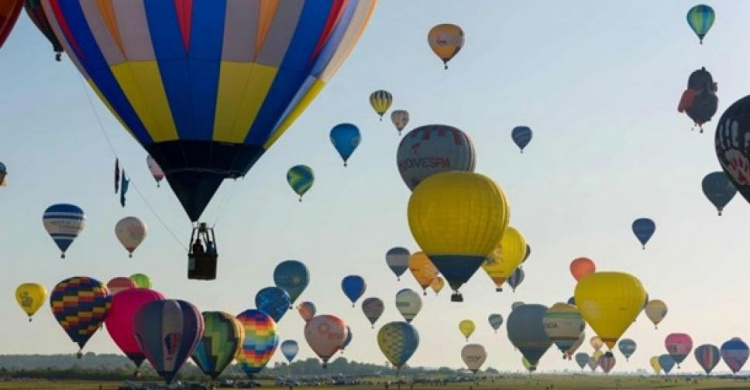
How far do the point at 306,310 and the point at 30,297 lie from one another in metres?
26.0

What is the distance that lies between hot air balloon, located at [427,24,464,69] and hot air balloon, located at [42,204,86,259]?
2208 centimetres

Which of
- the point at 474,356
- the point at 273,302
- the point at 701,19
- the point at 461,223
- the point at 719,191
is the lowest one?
the point at 474,356

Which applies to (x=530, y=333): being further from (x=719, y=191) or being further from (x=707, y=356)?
(x=707, y=356)

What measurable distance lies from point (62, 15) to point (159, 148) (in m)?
3.88

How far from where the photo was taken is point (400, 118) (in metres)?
77.3

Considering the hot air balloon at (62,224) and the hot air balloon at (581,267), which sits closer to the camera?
the hot air balloon at (62,224)

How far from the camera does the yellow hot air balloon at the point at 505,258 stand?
70.2m

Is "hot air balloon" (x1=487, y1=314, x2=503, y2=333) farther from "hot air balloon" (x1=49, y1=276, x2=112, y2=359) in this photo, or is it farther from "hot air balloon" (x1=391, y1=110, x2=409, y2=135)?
"hot air balloon" (x1=49, y1=276, x2=112, y2=359)

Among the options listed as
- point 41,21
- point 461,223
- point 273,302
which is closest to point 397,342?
point 273,302

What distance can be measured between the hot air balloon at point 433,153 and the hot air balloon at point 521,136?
13.0 metres

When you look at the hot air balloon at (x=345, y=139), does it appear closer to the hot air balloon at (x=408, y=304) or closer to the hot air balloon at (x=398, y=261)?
the hot air balloon at (x=398, y=261)

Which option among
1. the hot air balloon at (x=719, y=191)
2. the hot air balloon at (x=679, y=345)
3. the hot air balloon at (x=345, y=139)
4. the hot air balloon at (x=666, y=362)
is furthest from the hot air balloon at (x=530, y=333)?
the hot air balloon at (x=666, y=362)

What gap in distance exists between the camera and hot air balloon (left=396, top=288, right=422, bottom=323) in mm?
94875

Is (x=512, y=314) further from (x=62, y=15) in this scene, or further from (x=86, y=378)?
(x=62, y=15)
